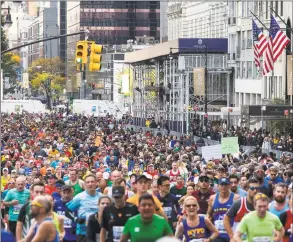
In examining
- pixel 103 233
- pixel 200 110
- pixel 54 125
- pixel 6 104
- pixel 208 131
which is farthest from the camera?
pixel 6 104

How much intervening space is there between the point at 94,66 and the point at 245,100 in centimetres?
4881

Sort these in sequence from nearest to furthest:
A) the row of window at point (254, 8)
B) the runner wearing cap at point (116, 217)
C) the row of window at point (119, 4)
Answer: the runner wearing cap at point (116, 217), the row of window at point (254, 8), the row of window at point (119, 4)

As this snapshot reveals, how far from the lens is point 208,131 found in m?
69.5

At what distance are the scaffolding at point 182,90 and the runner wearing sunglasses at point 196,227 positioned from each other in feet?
204

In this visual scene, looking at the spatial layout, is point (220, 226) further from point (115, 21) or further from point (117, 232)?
point (115, 21)

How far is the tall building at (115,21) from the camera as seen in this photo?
17838 centimetres

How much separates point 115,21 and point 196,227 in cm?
16648

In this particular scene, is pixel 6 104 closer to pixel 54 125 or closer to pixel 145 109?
pixel 145 109

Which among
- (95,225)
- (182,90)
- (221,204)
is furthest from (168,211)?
(182,90)

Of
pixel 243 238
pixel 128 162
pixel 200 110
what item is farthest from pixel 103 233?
pixel 200 110

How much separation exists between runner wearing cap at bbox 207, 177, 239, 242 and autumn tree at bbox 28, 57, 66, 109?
162328mm

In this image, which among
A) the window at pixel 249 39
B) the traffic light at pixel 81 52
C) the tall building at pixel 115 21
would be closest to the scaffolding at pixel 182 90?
the window at pixel 249 39

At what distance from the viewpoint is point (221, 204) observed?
1712 centimetres

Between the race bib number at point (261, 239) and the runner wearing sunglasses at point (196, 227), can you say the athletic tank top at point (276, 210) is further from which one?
the race bib number at point (261, 239)
